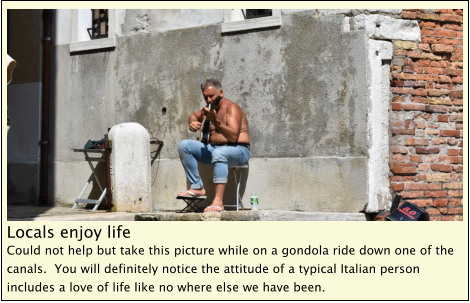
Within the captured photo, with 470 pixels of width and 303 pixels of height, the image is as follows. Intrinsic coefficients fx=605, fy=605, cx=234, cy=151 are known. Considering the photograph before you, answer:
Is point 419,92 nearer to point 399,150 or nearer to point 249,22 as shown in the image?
point 399,150

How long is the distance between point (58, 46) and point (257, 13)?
318 cm

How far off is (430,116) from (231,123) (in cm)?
230

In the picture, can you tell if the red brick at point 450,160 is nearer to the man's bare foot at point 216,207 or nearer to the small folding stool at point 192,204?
the man's bare foot at point 216,207

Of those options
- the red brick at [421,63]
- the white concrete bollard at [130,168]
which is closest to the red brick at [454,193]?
the red brick at [421,63]

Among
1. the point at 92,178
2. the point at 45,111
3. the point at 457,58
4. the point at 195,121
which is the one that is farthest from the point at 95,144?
the point at 457,58

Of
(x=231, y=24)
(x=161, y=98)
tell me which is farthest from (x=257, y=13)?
(x=161, y=98)

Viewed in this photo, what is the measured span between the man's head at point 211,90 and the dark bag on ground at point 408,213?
2368mm

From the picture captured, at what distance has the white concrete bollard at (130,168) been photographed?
7.62 meters

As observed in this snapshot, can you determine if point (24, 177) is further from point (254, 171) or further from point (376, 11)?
point (376, 11)

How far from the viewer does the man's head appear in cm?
709

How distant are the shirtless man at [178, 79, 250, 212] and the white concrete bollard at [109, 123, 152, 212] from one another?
2.65ft

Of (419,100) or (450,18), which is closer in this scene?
(419,100)

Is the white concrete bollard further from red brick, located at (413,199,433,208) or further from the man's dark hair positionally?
red brick, located at (413,199,433,208)

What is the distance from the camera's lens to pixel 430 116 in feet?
22.9
